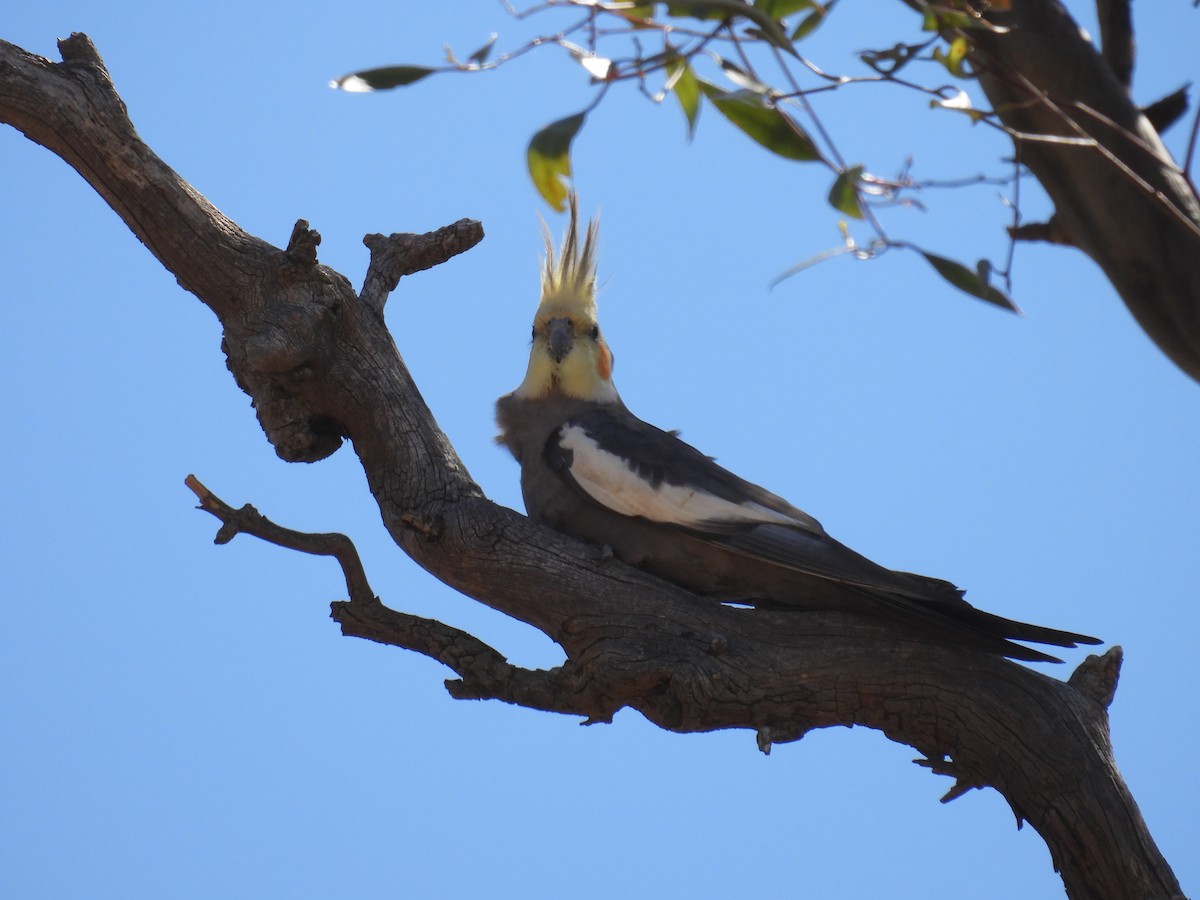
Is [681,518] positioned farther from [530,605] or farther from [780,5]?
[780,5]

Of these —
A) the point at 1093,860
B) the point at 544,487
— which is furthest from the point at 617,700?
the point at 1093,860

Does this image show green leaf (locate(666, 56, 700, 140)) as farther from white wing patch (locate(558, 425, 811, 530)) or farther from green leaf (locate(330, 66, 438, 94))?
white wing patch (locate(558, 425, 811, 530))

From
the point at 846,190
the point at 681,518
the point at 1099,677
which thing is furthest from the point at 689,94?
the point at 1099,677

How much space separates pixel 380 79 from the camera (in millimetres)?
2789

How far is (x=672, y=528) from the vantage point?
14.9ft

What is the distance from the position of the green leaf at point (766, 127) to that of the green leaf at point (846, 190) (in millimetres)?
271

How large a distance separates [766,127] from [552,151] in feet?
1.90

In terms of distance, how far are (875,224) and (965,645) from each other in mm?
2133

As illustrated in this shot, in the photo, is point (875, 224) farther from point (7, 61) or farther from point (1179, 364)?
point (7, 61)

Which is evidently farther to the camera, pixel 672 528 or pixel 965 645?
pixel 672 528

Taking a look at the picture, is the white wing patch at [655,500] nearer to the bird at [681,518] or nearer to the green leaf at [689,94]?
the bird at [681,518]

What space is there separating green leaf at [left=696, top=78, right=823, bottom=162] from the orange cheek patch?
269 cm

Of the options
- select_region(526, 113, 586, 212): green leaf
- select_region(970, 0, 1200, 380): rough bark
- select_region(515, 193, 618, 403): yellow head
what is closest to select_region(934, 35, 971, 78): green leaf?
select_region(970, 0, 1200, 380): rough bark

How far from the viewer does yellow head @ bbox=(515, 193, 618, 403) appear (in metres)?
5.36
